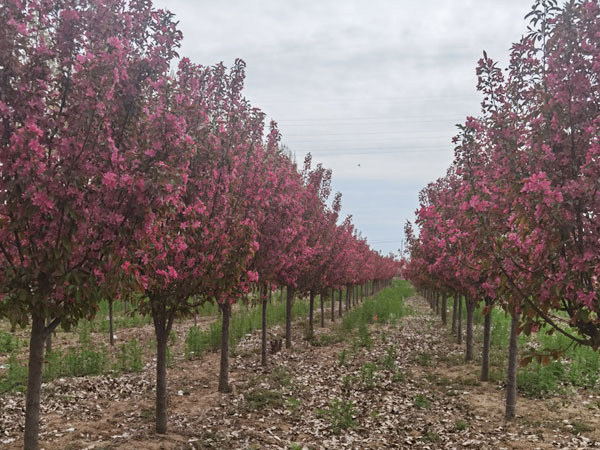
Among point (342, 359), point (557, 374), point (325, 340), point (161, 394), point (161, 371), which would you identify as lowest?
point (325, 340)

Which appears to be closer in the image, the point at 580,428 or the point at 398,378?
the point at 580,428

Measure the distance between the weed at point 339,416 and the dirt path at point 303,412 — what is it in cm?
3

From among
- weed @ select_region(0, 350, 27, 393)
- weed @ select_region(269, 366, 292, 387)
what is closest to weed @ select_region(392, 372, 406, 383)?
weed @ select_region(269, 366, 292, 387)

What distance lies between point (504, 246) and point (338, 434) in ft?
14.6

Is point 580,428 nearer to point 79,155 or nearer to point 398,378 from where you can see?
point 398,378

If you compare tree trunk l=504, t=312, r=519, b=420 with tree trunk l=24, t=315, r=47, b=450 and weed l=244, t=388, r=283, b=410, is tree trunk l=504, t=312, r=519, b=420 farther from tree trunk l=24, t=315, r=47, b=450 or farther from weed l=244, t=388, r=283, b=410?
tree trunk l=24, t=315, r=47, b=450

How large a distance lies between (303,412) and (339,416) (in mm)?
820

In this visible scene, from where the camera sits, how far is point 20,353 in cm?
1227

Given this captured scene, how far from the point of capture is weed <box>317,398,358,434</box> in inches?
315

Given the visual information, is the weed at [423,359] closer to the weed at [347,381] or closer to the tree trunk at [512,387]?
the weed at [347,381]

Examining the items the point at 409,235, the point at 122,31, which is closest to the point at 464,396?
the point at 122,31

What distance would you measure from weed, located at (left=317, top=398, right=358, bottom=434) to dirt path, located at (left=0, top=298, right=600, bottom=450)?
3cm

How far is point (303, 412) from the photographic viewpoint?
8875mm

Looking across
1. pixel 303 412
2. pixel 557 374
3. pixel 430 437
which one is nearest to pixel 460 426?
pixel 430 437
